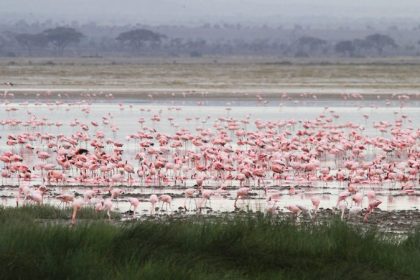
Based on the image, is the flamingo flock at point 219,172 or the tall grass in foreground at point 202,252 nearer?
the tall grass in foreground at point 202,252

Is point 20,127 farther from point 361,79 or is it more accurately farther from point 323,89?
point 361,79

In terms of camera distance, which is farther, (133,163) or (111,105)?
(111,105)

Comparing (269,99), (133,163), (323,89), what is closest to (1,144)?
(133,163)

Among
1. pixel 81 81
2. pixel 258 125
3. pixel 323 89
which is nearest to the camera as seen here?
pixel 258 125

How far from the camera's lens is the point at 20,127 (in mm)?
29828

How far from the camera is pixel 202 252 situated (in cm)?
994

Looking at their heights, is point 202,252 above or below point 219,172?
above

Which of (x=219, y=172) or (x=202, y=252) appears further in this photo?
(x=219, y=172)

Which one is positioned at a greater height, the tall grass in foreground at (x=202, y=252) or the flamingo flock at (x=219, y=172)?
the tall grass in foreground at (x=202, y=252)

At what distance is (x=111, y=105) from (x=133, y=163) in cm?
2190

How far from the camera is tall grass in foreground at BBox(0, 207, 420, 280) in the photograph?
8.99 meters

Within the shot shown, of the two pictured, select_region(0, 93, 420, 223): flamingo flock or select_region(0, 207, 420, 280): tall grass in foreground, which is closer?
select_region(0, 207, 420, 280): tall grass in foreground

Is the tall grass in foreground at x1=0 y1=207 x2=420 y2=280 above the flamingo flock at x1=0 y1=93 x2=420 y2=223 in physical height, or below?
above

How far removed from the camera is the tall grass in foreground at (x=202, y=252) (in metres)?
8.99
